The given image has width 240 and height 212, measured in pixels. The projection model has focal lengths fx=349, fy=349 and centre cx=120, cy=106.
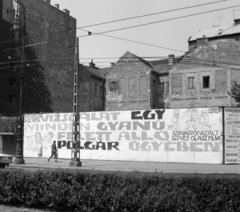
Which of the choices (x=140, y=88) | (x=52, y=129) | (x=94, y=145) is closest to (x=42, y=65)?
(x=140, y=88)

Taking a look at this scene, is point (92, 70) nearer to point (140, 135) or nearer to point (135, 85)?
point (135, 85)

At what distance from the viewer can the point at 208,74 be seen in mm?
41188

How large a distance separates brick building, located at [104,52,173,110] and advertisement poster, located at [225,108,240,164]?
19742 mm

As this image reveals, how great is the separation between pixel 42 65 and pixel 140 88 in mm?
14644

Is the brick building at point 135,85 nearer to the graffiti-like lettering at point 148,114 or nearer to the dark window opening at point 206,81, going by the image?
the dark window opening at point 206,81

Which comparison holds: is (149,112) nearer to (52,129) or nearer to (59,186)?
(52,129)

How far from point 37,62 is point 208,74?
2313 cm

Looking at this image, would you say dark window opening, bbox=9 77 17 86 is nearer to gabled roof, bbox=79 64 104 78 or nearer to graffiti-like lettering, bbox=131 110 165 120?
gabled roof, bbox=79 64 104 78

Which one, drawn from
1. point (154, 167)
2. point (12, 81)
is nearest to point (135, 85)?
point (12, 81)

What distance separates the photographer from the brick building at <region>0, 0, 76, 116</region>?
4378cm

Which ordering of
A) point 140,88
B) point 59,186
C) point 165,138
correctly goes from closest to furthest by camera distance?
point 59,186
point 165,138
point 140,88

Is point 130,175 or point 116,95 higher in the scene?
point 116,95

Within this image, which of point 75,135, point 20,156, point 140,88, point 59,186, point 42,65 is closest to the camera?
point 59,186

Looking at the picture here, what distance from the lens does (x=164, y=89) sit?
46906mm
